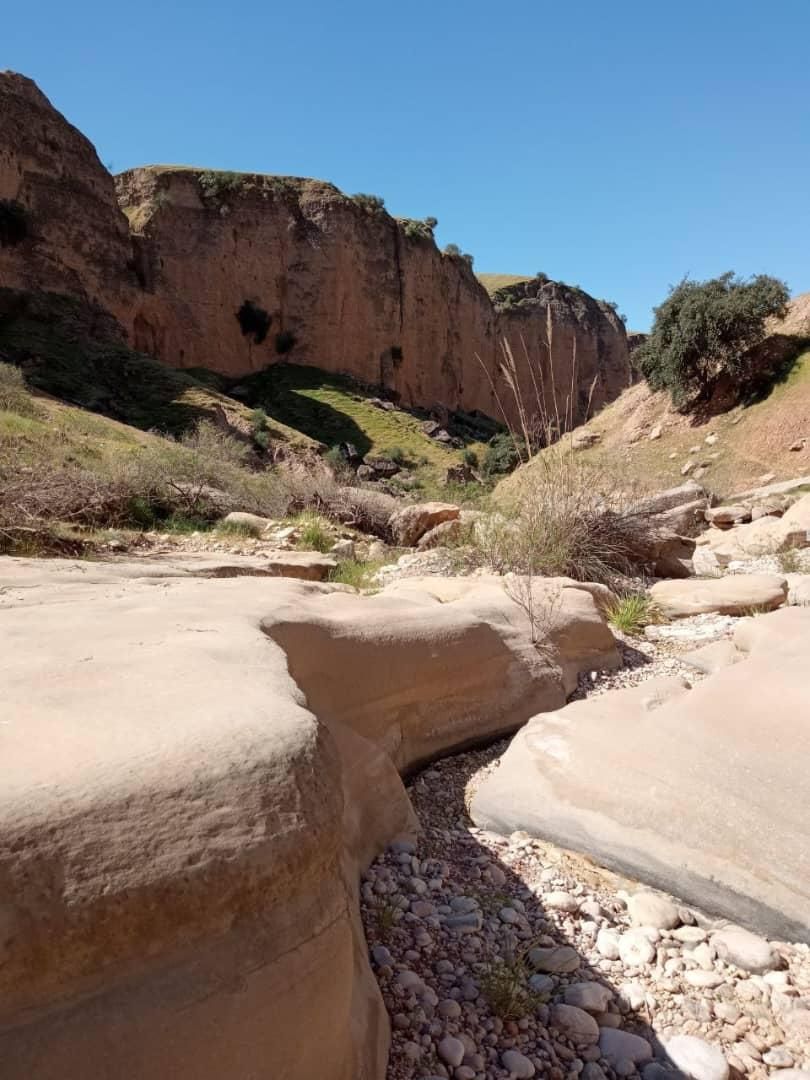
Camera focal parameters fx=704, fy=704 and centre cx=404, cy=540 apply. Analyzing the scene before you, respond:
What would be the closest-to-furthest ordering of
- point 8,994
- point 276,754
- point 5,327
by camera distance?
point 8,994 → point 276,754 → point 5,327

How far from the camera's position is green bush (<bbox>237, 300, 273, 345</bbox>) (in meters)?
32.2

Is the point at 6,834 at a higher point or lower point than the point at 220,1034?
higher

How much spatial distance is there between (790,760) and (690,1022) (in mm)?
1083

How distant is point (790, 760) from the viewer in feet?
7.72

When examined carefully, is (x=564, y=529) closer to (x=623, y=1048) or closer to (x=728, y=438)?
(x=623, y=1048)

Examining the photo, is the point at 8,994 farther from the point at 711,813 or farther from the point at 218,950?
the point at 711,813

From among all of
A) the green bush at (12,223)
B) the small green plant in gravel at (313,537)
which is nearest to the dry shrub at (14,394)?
the small green plant in gravel at (313,537)

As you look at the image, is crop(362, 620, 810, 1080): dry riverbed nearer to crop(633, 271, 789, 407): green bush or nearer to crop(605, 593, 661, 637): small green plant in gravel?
crop(605, 593, 661, 637): small green plant in gravel

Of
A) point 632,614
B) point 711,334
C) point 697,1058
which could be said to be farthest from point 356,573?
point 711,334

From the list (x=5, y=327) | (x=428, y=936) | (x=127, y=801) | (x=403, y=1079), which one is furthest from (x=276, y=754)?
(x=5, y=327)

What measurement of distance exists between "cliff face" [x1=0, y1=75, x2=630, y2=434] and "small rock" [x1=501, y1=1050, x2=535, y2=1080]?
23949mm

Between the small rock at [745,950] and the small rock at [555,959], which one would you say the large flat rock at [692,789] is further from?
the small rock at [555,959]

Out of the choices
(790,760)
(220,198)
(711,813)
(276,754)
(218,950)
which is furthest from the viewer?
(220,198)

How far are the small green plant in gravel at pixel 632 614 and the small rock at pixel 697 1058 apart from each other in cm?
306
